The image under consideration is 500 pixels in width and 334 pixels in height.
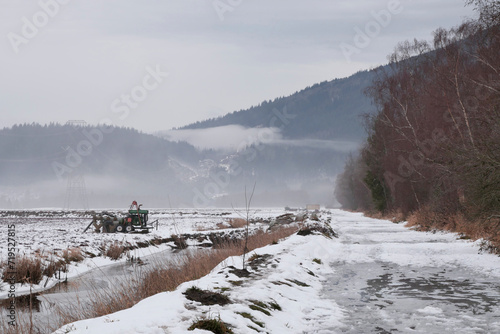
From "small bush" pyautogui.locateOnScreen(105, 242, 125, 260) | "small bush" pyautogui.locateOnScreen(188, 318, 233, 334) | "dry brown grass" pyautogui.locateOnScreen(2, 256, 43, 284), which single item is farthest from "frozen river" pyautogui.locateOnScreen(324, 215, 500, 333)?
"small bush" pyautogui.locateOnScreen(105, 242, 125, 260)

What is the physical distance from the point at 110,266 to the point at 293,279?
11.2 meters

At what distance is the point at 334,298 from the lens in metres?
9.21

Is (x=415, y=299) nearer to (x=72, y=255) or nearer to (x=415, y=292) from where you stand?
(x=415, y=292)

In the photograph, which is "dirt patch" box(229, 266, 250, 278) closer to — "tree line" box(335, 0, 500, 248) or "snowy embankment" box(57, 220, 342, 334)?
"snowy embankment" box(57, 220, 342, 334)

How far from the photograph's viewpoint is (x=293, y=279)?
10406 mm

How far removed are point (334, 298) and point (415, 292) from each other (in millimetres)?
1681

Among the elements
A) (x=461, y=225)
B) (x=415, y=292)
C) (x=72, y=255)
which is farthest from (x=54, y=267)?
(x=461, y=225)

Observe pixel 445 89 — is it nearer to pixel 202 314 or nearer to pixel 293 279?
Result: pixel 293 279

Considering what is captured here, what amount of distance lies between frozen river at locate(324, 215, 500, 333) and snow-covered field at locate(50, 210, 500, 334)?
15 millimetres

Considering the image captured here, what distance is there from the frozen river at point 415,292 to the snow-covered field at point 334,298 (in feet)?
0.05

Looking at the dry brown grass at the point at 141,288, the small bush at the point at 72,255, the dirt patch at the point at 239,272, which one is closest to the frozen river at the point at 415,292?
the dirt patch at the point at 239,272

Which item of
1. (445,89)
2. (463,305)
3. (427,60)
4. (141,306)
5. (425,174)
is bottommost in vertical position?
(463,305)

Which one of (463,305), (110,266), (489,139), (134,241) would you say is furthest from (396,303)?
(134,241)

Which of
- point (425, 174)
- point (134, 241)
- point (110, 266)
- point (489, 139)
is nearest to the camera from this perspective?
point (489, 139)
